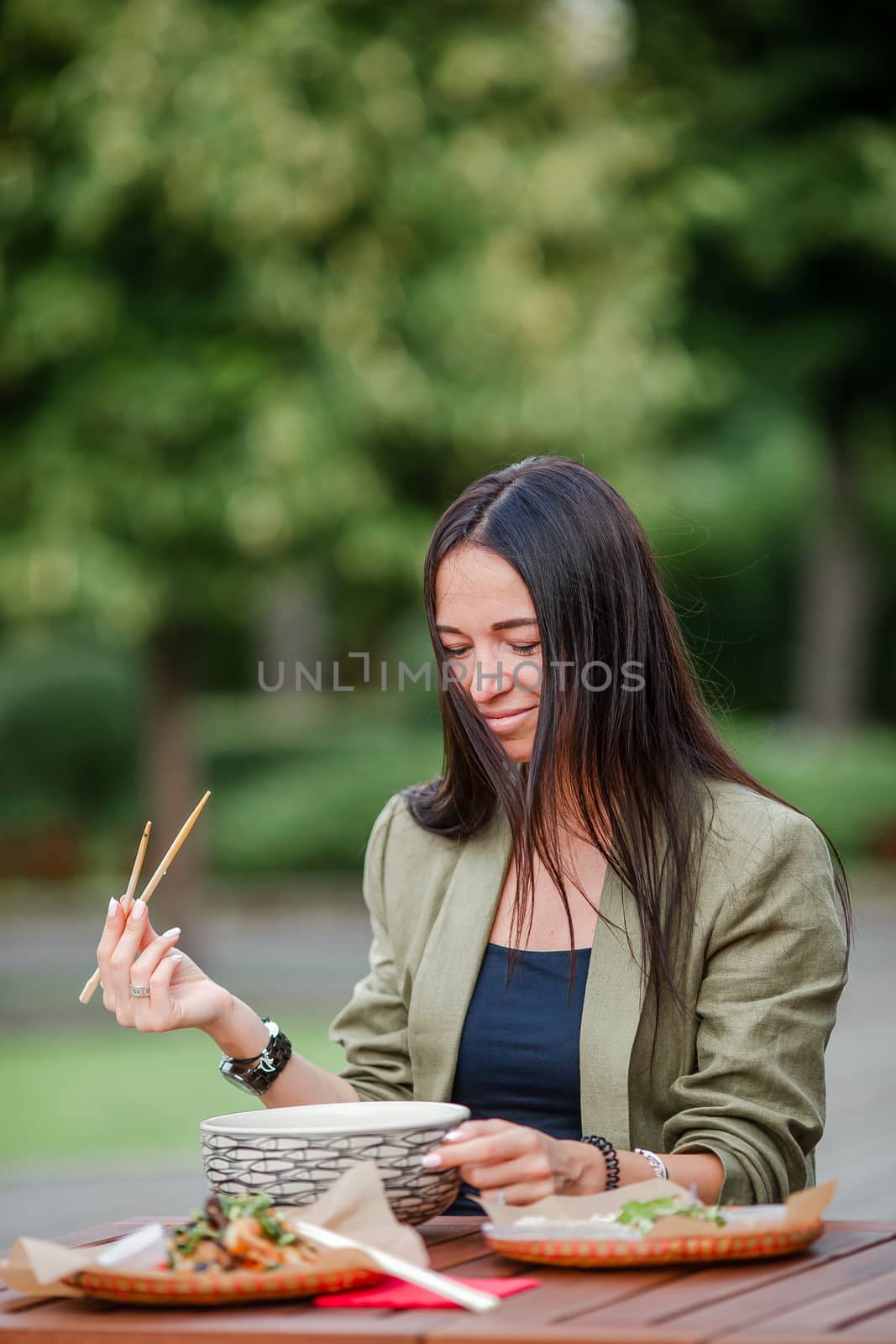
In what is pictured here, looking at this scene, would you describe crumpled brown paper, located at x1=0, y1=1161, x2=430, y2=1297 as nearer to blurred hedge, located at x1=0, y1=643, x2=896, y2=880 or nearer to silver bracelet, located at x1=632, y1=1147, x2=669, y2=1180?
silver bracelet, located at x1=632, y1=1147, x2=669, y2=1180

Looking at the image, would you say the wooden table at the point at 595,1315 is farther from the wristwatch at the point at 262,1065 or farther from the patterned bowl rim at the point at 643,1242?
the wristwatch at the point at 262,1065

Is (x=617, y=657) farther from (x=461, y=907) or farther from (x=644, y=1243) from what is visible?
(x=644, y=1243)

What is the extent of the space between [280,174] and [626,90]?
367cm

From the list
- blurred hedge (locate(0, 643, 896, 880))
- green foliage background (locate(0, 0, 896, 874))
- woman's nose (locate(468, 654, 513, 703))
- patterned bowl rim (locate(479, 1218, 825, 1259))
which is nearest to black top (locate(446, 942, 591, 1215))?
woman's nose (locate(468, 654, 513, 703))

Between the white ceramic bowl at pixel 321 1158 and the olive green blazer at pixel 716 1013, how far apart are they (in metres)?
0.43

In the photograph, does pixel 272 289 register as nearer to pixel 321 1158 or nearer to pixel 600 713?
pixel 600 713

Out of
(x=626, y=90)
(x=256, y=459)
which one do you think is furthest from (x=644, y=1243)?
(x=626, y=90)

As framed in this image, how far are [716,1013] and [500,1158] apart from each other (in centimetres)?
50

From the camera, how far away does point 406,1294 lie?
5.31 feet

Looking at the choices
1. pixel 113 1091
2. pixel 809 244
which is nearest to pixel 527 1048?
pixel 113 1091

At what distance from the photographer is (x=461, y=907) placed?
2498 mm

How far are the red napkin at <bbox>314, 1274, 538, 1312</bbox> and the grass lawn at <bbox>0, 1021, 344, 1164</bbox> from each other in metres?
4.85

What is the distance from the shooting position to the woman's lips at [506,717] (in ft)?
7.64

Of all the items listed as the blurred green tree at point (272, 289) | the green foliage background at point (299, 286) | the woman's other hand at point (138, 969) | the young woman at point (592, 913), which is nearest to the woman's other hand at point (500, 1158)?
the young woman at point (592, 913)
